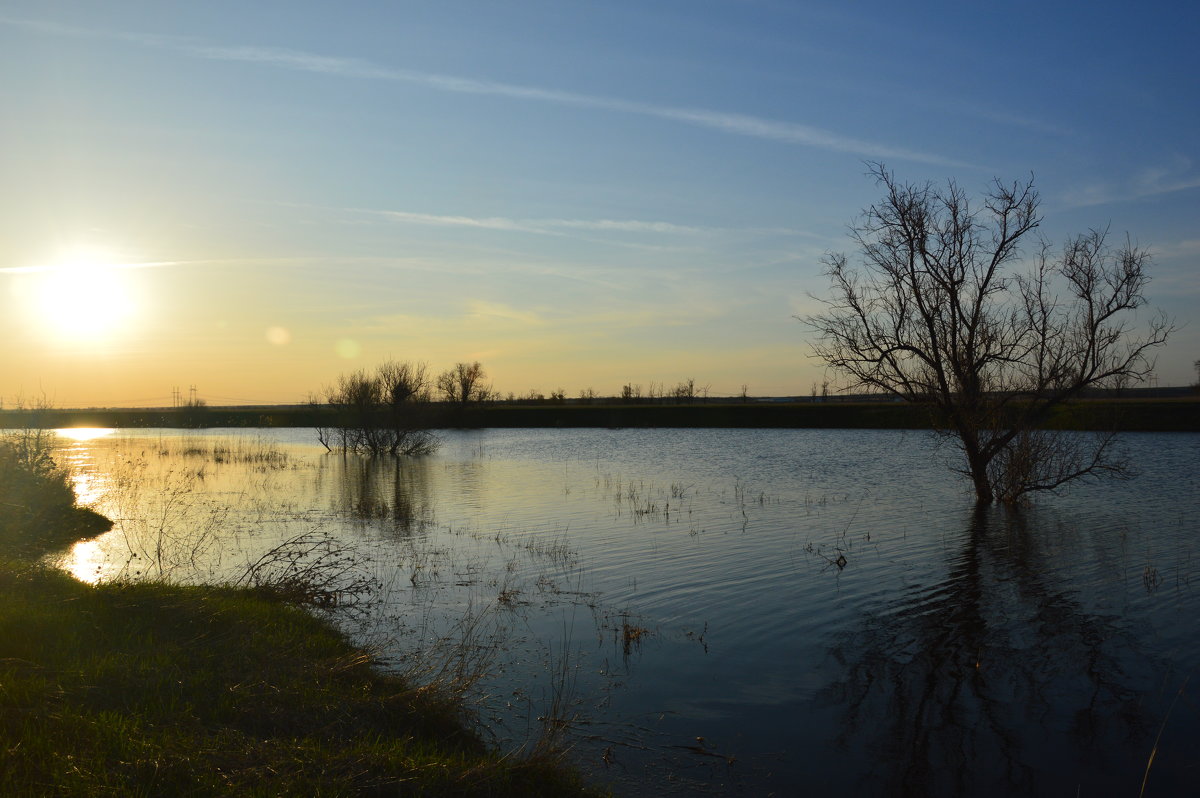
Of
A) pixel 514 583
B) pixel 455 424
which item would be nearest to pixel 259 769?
pixel 514 583

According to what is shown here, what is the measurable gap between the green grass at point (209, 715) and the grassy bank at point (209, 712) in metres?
0.01

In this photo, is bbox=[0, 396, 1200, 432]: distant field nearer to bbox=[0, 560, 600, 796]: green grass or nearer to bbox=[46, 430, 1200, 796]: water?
bbox=[46, 430, 1200, 796]: water

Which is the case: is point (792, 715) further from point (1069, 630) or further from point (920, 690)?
point (1069, 630)

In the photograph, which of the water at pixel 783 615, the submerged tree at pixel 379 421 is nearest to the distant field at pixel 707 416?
the submerged tree at pixel 379 421

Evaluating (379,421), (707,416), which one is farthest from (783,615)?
(707,416)

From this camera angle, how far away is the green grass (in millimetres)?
5402

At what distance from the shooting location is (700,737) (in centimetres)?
775

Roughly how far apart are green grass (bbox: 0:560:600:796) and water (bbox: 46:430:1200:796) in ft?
3.64

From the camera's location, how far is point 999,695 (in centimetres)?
880

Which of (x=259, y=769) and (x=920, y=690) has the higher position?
(x=259, y=769)

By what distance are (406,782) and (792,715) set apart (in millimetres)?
4322

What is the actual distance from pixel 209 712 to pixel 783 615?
8.08 metres

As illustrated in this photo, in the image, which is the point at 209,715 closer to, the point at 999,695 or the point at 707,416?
the point at 999,695

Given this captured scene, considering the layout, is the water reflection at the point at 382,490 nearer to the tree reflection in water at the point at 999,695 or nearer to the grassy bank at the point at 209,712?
the grassy bank at the point at 209,712
